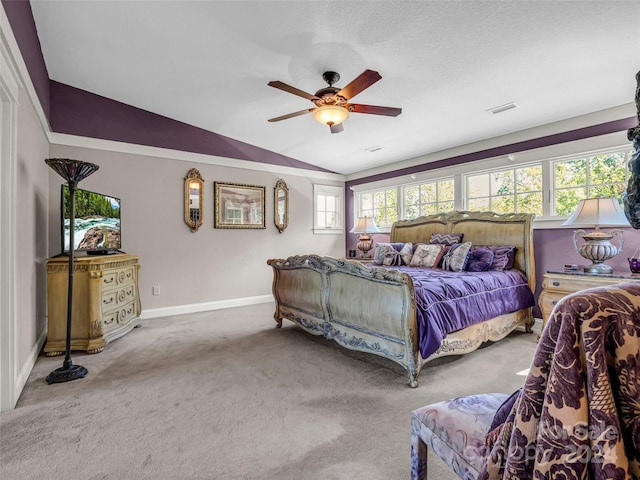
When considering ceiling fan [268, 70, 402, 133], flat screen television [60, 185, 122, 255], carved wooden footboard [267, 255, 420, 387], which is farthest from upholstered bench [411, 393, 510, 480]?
flat screen television [60, 185, 122, 255]

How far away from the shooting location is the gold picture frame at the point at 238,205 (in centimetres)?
526

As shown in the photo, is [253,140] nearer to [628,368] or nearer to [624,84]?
[624,84]

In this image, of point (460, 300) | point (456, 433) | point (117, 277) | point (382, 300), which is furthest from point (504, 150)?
point (117, 277)

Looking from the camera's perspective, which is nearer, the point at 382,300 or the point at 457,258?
the point at 382,300

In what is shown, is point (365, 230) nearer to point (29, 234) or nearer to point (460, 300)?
point (460, 300)

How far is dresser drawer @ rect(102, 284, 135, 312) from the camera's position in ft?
11.1

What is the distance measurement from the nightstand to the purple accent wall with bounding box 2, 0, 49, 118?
486 centimetres

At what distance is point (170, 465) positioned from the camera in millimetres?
1608

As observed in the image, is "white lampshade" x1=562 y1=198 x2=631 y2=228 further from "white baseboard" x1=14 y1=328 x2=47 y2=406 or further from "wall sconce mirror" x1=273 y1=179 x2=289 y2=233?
"white baseboard" x1=14 y1=328 x2=47 y2=406

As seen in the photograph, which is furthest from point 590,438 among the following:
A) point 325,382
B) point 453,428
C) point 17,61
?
point 17,61

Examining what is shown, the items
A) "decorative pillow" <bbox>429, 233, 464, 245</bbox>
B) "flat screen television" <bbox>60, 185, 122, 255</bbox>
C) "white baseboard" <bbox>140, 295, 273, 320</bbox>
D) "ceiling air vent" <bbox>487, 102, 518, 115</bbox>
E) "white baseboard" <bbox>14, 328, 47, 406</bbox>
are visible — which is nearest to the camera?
"white baseboard" <bbox>14, 328, 47, 406</bbox>

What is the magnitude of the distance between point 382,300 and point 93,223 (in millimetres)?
3230

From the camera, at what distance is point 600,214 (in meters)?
3.11

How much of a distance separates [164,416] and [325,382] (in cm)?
111
